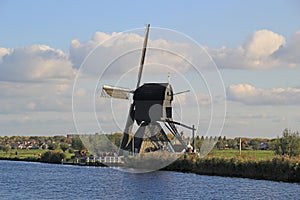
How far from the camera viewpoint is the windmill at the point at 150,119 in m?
56.8

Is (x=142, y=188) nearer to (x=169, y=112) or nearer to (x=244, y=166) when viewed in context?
(x=244, y=166)

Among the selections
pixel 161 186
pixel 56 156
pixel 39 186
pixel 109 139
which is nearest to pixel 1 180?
pixel 39 186

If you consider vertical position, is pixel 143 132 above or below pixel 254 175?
above

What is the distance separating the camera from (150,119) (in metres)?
57.0

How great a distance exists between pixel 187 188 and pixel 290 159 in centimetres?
685

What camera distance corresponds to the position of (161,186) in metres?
38.6

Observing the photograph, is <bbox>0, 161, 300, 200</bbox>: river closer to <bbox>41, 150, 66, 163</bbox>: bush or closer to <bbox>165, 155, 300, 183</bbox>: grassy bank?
<bbox>165, 155, 300, 183</bbox>: grassy bank

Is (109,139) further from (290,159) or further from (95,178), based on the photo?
(290,159)

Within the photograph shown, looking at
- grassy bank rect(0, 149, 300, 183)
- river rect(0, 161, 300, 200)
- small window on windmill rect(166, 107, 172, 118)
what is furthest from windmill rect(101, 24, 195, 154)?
river rect(0, 161, 300, 200)

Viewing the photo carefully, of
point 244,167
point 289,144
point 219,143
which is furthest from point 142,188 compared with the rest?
point 219,143

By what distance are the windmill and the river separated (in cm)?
1120

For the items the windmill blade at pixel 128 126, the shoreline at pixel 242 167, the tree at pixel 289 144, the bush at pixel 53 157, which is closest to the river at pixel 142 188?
the shoreline at pixel 242 167

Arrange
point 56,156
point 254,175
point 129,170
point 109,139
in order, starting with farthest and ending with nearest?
point 109,139 < point 56,156 < point 129,170 < point 254,175

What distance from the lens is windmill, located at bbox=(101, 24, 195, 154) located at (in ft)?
186
